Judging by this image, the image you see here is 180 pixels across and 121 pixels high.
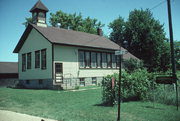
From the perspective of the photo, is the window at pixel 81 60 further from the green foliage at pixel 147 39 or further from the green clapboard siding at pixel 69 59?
the green foliage at pixel 147 39

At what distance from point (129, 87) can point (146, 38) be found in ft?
102

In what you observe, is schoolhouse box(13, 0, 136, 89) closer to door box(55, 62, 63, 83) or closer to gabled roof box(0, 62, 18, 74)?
door box(55, 62, 63, 83)

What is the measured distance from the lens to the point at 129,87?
1103cm

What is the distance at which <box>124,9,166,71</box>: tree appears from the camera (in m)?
39.9

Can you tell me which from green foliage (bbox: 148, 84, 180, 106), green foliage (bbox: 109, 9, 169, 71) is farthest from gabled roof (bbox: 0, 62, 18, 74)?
green foliage (bbox: 148, 84, 180, 106)

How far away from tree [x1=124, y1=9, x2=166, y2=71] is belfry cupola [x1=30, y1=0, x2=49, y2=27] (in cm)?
2152

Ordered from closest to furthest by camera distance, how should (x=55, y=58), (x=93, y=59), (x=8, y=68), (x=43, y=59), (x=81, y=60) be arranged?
(x=55, y=58) < (x=43, y=59) < (x=81, y=60) < (x=93, y=59) < (x=8, y=68)

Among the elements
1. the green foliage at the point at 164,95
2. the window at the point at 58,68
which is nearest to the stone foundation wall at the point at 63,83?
the window at the point at 58,68

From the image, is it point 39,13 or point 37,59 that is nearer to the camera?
point 37,59

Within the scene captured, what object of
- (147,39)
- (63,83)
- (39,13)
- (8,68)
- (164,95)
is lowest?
(164,95)

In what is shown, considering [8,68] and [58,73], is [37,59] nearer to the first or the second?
[58,73]

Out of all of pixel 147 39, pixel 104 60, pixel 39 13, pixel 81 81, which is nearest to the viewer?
pixel 81 81

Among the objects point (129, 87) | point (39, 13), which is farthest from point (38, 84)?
point (129, 87)

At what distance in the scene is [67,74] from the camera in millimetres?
22203
